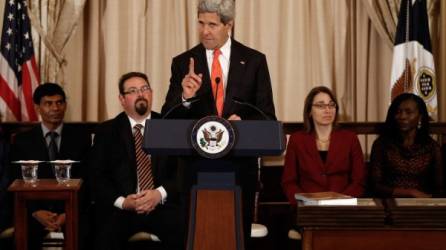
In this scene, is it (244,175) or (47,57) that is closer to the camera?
(244,175)

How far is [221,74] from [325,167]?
5.09 feet

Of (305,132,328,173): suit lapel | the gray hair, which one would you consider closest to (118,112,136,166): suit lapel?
(305,132,328,173): suit lapel

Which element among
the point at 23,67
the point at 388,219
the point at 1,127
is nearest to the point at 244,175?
the point at 388,219

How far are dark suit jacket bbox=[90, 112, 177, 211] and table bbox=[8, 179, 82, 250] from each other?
1.07 feet

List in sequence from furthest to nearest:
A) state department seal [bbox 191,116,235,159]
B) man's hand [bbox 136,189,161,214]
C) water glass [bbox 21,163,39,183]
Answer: man's hand [bbox 136,189,161,214]
water glass [bbox 21,163,39,183]
state department seal [bbox 191,116,235,159]

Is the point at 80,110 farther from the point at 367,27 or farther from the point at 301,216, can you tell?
the point at 301,216

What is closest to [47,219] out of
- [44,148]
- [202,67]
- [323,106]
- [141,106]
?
[44,148]

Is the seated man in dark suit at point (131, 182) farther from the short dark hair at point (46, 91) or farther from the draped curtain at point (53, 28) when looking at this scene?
the draped curtain at point (53, 28)

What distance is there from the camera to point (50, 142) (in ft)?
16.7

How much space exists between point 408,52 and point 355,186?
1.75m

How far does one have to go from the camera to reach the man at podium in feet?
11.7

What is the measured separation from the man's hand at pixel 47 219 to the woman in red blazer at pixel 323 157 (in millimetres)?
1449

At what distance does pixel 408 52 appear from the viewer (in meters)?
6.28

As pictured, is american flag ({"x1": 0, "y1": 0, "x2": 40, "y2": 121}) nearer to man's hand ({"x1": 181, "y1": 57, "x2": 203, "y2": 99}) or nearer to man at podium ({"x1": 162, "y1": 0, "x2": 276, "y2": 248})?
man at podium ({"x1": 162, "y1": 0, "x2": 276, "y2": 248})
